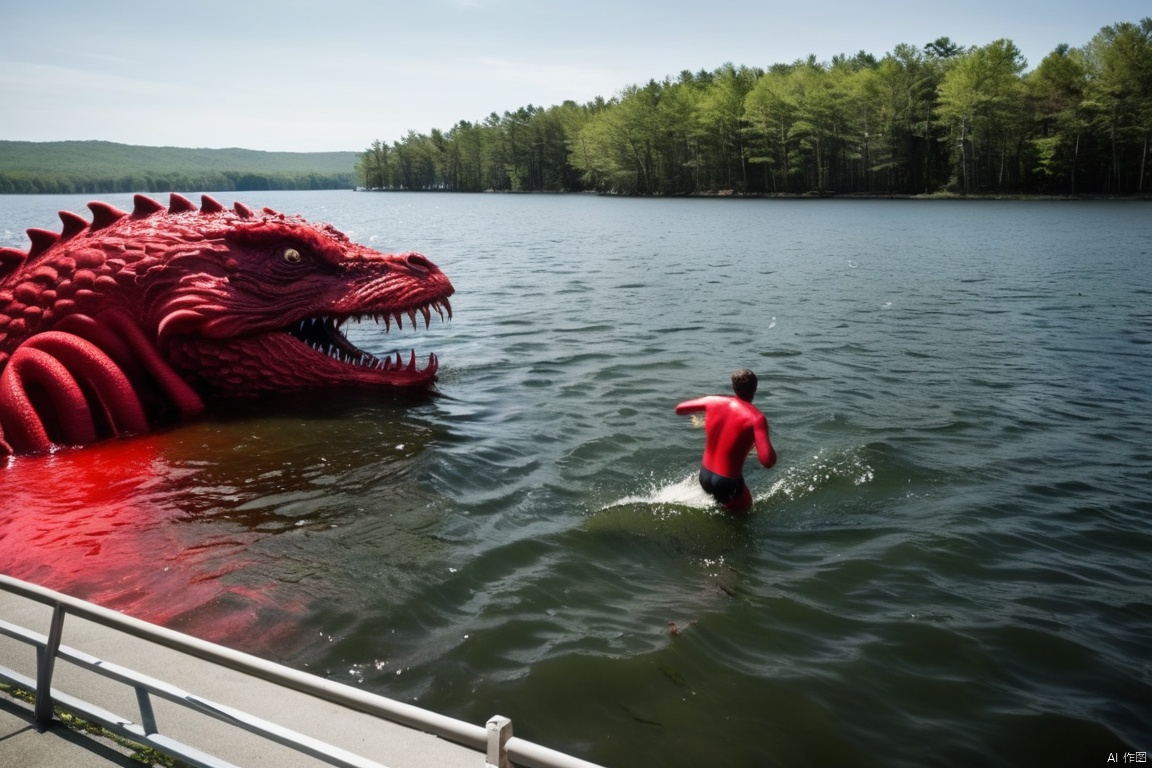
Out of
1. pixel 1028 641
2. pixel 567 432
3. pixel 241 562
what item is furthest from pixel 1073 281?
pixel 241 562

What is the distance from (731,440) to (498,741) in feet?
15.5

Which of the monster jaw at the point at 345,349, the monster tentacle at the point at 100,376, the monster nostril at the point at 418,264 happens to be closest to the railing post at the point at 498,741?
the monster tentacle at the point at 100,376

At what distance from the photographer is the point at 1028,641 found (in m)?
5.23

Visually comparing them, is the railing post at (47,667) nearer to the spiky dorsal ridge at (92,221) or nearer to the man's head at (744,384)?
the man's head at (744,384)

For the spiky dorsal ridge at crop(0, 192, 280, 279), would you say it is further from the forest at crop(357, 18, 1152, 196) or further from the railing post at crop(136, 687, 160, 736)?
the forest at crop(357, 18, 1152, 196)

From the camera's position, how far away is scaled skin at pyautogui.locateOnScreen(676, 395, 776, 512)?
679cm

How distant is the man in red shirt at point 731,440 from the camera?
681 centimetres

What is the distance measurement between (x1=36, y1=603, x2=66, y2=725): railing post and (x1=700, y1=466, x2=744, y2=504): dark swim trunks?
4.87 meters

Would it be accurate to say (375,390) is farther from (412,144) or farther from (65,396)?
(412,144)

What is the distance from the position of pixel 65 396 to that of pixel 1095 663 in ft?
27.6

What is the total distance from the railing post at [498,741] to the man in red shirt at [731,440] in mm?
4548

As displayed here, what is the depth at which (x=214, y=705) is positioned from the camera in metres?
2.84

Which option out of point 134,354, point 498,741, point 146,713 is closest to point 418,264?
point 134,354

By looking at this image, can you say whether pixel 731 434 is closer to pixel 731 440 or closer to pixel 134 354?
pixel 731 440
